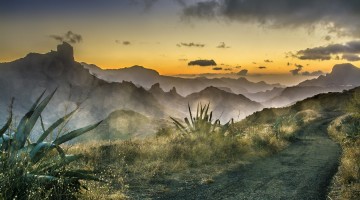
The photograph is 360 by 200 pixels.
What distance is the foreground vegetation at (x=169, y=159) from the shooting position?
28.6ft

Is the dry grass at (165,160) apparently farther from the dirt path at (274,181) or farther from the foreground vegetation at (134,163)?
the dirt path at (274,181)

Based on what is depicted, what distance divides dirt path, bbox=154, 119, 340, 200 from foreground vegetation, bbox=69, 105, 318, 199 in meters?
0.51

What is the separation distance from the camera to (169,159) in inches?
463

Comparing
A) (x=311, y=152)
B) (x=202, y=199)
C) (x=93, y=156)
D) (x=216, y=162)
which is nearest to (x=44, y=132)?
(x=202, y=199)

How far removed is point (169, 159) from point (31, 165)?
653 centimetres

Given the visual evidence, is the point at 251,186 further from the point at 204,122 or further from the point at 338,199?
the point at 204,122

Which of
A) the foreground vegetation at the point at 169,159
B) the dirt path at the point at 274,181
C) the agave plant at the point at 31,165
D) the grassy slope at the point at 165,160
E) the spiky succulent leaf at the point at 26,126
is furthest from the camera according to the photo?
the grassy slope at the point at 165,160

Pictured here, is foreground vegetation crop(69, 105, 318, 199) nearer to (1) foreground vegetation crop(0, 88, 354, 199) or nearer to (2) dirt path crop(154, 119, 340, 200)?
(1) foreground vegetation crop(0, 88, 354, 199)

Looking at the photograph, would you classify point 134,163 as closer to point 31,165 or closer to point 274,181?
point 274,181

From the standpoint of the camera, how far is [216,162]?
1230cm

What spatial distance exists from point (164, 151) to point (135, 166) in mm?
1647

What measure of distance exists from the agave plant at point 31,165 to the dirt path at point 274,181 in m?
2.70

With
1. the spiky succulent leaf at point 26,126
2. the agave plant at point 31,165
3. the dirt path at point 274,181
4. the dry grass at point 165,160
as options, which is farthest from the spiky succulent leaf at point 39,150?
the dirt path at point 274,181

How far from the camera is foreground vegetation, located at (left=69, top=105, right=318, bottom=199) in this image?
28.6ft
